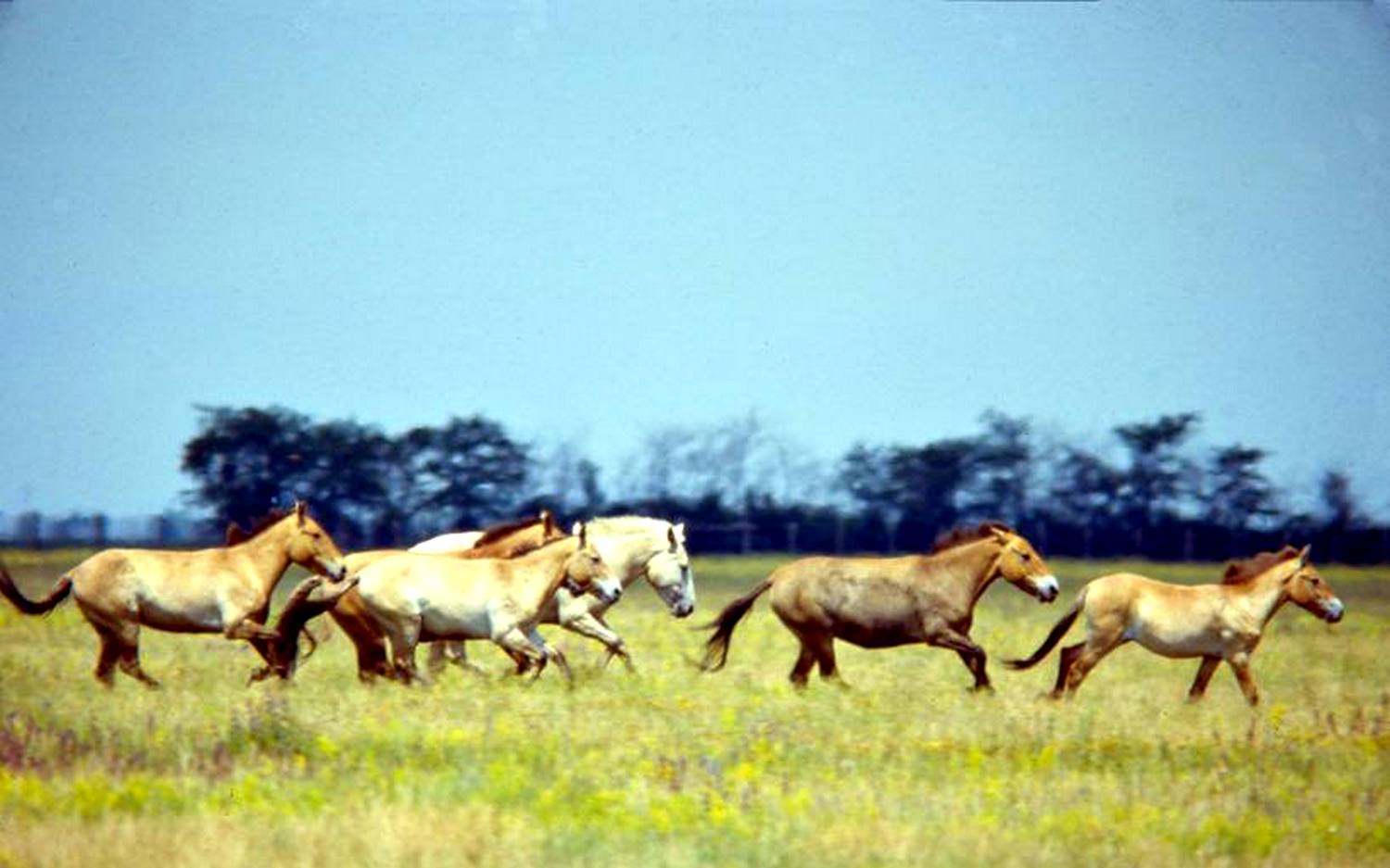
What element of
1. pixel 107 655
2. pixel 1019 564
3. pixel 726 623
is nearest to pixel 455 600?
pixel 726 623

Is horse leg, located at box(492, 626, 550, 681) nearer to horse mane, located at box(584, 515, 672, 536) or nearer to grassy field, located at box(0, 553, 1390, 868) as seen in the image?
grassy field, located at box(0, 553, 1390, 868)

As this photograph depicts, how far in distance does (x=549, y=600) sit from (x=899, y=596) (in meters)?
2.97

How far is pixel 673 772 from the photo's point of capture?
11.5 m

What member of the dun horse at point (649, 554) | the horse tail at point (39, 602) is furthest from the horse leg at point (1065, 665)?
the horse tail at point (39, 602)

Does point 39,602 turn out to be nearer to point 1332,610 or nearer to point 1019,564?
point 1019,564

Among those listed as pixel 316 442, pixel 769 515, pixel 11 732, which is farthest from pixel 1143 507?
pixel 11 732

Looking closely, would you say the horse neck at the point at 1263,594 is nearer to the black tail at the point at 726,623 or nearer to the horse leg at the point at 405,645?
the black tail at the point at 726,623

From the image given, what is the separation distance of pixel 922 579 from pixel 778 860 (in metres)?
8.00

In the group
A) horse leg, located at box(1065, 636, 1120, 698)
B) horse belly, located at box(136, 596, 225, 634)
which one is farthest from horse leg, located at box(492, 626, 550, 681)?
horse leg, located at box(1065, 636, 1120, 698)

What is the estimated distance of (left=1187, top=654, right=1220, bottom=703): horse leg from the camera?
1639cm

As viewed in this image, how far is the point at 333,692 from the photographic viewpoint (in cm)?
1493

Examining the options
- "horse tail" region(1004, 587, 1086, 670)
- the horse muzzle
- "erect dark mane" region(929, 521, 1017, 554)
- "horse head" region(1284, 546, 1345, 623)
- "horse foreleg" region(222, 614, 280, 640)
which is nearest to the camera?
"horse foreleg" region(222, 614, 280, 640)

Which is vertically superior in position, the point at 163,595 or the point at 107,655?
the point at 163,595

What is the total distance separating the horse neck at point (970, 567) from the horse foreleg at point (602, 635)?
2706mm
